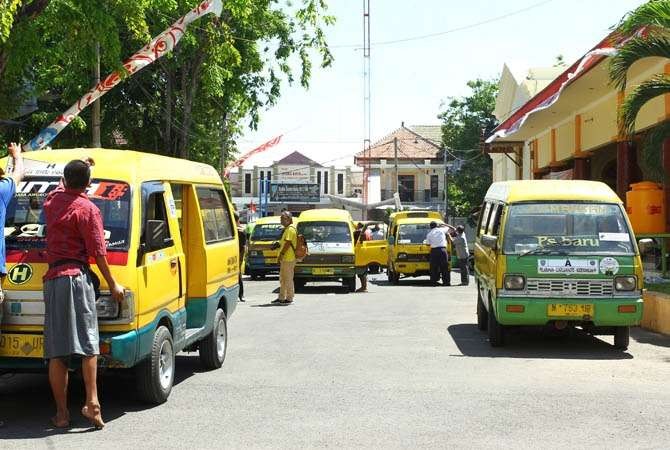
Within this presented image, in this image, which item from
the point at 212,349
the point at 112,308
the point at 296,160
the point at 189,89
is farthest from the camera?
the point at 296,160

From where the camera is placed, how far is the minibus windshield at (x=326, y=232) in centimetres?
2261

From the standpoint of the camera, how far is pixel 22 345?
6816 mm

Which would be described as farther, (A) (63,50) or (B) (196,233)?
(A) (63,50)

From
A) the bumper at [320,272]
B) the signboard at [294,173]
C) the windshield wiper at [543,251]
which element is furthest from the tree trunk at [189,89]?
the signboard at [294,173]

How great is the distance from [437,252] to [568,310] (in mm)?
13901

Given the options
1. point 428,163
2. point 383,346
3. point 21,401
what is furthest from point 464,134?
point 21,401

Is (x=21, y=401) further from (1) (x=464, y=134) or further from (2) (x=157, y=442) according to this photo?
(1) (x=464, y=134)

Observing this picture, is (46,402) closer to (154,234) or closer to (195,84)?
(154,234)

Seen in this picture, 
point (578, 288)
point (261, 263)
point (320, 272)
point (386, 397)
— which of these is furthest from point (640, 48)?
point (261, 263)

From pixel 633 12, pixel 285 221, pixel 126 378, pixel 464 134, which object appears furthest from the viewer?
pixel 464 134

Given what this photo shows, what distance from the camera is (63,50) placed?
51.4 ft

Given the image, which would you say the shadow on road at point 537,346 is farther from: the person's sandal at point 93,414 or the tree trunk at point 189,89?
the tree trunk at point 189,89

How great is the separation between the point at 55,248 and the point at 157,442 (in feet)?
5.24

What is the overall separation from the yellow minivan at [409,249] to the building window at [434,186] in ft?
186
